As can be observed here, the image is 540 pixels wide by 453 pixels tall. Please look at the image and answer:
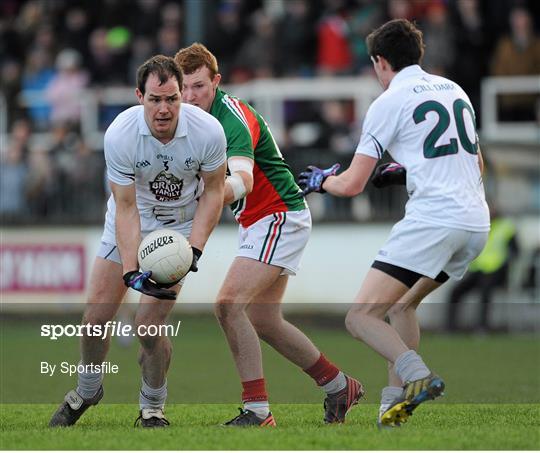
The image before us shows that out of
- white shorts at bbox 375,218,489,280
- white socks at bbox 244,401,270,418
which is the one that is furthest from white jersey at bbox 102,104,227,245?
white socks at bbox 244,401,270,418

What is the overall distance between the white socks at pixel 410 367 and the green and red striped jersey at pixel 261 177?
5.44ft

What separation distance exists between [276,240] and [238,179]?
24.0 inches

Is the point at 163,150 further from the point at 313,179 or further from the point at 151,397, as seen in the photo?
the point at 151,397

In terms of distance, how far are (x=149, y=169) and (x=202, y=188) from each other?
462 millimetres

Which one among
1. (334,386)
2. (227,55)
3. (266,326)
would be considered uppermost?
(266,326)

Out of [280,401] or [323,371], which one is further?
[280,401]

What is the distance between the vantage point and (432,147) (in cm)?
857

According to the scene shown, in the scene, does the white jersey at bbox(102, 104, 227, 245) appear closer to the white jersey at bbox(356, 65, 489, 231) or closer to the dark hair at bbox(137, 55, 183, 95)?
the dark hair at bbox(137, 55, 183, 95)

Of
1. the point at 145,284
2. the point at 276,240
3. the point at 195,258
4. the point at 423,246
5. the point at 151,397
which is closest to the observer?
the point at 423,246

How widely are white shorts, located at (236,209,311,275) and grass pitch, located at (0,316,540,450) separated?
1.09 metres

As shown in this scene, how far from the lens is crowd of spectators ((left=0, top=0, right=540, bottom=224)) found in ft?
67.7

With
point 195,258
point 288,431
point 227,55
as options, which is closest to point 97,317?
point 195,258

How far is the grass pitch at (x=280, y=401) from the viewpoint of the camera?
8102 millimetres

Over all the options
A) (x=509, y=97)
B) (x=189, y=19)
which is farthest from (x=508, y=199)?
(x=189, y=19)
